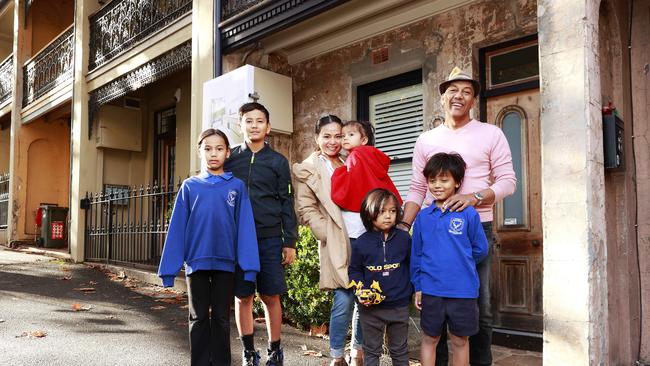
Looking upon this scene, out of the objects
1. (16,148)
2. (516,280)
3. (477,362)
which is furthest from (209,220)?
(16,148)

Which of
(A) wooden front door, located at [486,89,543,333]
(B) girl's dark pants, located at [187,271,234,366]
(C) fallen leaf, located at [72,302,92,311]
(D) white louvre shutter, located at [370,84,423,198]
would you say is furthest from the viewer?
(D) white louvre shutter, located at [370,84,423,198]

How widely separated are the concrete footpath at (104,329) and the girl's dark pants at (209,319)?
0.82m

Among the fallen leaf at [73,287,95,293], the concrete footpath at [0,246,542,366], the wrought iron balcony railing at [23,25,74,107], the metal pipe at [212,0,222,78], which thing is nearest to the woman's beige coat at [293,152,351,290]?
the concrete footpath at [0,246,542,366]

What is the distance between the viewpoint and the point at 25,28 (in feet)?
49.4

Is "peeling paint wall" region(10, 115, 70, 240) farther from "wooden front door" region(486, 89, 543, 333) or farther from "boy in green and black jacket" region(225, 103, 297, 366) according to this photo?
"wooden front door" region(486, 89, 543, 333)

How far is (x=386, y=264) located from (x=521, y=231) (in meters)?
2.78

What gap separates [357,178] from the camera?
3.73 m

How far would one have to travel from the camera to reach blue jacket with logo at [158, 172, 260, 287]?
3600 mm

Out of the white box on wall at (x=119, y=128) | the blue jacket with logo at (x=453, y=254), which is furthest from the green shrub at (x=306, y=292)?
the white box on wall at (x=119, y=128)

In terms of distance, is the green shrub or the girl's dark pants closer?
the girl's dark pants

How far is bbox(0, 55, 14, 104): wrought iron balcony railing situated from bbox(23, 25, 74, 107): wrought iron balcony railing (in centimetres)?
125

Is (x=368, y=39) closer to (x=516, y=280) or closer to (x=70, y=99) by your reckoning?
(x=516, y=280)

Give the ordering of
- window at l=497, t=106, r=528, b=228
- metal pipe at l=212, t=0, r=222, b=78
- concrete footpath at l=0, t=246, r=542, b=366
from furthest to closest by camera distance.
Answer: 1. metal pipe at l=212, t=0, r=222, b=78
2. window at l=497, t=106, r=528, b=228
3. concrete footpath at l=0, t=246, r=542, b=366

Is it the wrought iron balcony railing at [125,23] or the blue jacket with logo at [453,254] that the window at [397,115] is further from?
the blue jacket with logo at [453,254]
